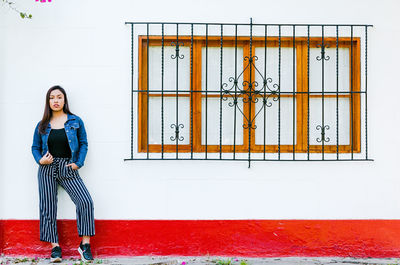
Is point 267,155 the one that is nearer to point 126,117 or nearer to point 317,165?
point 317,165

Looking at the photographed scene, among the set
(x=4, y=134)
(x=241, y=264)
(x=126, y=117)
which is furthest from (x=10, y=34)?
(x=241, y=264)

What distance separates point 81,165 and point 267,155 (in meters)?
1.88

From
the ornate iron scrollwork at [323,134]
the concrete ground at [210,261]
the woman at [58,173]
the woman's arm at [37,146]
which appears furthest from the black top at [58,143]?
the ornate iron scrollwork at [323,134]

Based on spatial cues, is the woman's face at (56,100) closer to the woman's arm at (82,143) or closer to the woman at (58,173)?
the woman at (58,173)

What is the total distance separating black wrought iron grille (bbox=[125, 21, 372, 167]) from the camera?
5.36 meters

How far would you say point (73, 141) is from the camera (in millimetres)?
5074

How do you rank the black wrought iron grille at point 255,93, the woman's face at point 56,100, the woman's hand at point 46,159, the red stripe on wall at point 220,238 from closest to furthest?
the woman's hand at point 46,159 < the woman's face at point 56,100 < the red stripe on wall at point 220,238 < the black wrought iron grille at point 255,93

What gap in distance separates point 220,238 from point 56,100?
2.14m

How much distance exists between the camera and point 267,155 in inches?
212

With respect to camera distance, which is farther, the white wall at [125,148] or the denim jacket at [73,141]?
the white wall at [125,148]

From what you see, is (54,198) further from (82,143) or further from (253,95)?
(253,95)

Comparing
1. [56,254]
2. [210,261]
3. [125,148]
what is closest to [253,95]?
[125,148]

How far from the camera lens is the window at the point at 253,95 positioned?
17.8 feet

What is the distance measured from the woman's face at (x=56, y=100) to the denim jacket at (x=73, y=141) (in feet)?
0.46
